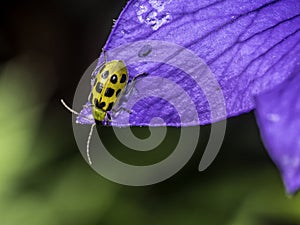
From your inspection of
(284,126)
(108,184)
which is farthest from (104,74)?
(108,184)

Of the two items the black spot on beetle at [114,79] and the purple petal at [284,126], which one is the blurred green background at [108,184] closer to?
the black spot on beetle at [114,79]

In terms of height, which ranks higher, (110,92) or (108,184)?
(110,92)

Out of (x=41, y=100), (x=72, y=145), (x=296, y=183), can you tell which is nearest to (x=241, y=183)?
(x=72, y=145)

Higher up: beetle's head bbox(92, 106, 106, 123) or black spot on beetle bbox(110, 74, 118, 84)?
black spot on beetle bbox(110, 74, 118, 84)

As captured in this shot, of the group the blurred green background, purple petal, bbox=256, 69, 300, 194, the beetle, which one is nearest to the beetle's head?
the beetle

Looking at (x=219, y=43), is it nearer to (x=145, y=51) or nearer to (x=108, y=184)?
(x=145, y=51)

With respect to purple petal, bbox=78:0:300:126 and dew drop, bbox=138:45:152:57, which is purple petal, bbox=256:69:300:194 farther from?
dew drop, bbox=138:45:152:57
